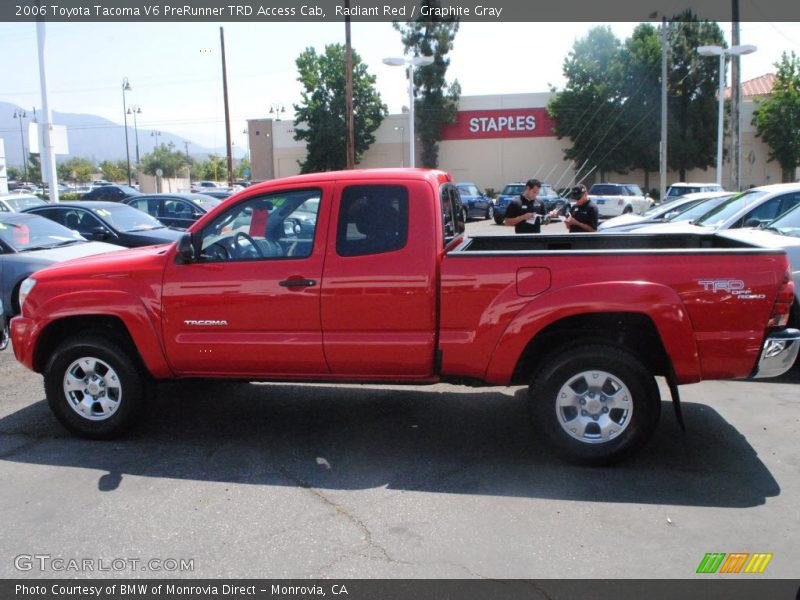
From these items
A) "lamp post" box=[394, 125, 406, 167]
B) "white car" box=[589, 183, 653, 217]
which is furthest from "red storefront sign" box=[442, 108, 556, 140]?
"white car" box=[589, 183, 653, 217]

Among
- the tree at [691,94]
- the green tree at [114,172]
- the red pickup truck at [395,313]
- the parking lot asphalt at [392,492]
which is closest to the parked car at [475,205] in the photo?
the tree at [691,94]

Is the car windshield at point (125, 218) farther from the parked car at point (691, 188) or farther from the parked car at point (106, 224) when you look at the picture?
the parked car at point (691, 188)

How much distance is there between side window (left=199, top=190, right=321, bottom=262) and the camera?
17.5 feet

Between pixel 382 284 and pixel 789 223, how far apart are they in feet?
18.6

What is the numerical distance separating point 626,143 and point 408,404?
132 ft

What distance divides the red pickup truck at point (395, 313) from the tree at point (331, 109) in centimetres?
4340

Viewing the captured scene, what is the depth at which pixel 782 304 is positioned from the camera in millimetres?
4695

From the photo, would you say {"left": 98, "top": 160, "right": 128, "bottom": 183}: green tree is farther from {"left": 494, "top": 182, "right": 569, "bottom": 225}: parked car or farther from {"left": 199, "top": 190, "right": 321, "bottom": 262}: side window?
{"left": 199, "top": 190, "right": 321, "bottom": 262}: side window

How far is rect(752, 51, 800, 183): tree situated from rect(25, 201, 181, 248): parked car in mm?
38905

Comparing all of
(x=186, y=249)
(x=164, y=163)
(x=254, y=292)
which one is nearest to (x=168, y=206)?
(x=186, y=249)

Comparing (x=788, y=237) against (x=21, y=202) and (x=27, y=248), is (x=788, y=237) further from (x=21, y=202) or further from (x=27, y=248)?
(x=21, y=202)
